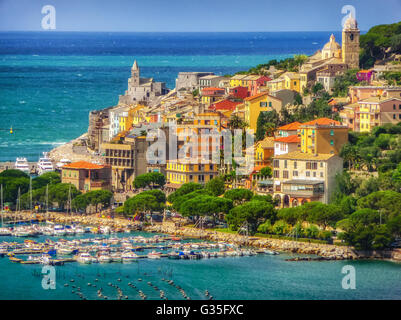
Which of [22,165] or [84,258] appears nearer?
Answer: [84,258]

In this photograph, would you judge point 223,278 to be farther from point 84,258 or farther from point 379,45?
point 379,45

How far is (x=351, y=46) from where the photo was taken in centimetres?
8088

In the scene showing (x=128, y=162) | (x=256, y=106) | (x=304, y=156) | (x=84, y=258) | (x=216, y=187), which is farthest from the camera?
(x=256, y=106)

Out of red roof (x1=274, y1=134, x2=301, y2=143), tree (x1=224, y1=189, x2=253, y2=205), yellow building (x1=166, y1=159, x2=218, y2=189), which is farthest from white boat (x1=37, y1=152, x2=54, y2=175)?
tree (x1=224, y1=189, x2=253, y2=205)

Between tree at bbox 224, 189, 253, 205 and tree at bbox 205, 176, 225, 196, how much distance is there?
1.72 metres

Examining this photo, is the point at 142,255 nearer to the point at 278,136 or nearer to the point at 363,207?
the point at 363,207

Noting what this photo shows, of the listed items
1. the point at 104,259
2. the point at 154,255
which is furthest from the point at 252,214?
the point at 104,259

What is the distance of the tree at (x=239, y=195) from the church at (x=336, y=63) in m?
16.2

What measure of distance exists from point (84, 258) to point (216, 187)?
1175cm

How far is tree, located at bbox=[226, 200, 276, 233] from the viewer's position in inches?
2388

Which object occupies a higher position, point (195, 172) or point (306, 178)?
point (195, 172)

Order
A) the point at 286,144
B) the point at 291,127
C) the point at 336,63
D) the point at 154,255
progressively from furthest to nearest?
1. the point at 336,63
2. the point at 291,127
3. the point at 286,144
4. the point at 154,255

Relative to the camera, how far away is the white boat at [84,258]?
56.5 metres
